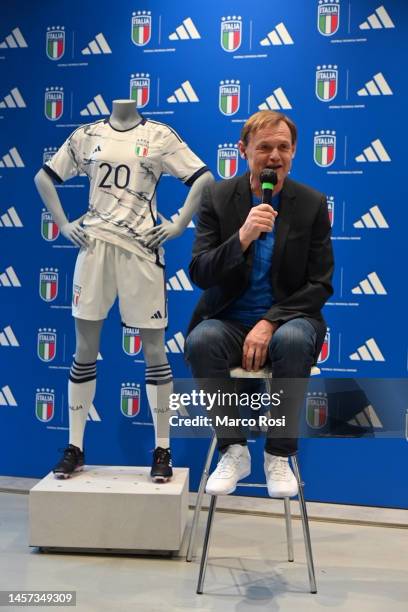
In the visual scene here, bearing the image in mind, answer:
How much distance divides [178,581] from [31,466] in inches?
58.9

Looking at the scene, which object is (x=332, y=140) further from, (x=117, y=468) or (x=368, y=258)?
(x=117, y=468)

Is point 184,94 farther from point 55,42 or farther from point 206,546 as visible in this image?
point 206,546

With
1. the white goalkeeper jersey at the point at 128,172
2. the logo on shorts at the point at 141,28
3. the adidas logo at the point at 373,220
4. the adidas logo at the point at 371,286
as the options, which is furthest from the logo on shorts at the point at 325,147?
the logo on shorts at the point at 141,28

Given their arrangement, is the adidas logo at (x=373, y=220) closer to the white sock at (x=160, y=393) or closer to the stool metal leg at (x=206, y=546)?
the white sock at (x=160, y=393)

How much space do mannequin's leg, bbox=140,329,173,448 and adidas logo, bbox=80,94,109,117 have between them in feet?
3.95

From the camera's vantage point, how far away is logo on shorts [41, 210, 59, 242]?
383cm

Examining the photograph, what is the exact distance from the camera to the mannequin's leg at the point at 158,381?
319 centimetres

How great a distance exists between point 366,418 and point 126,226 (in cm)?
125

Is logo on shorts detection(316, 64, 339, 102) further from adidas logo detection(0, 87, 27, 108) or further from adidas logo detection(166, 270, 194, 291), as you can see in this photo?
adidas logo detection(0, 87, 27, 108)

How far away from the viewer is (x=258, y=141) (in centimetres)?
243

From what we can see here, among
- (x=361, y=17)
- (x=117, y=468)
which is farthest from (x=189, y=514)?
(x=361, y=17)

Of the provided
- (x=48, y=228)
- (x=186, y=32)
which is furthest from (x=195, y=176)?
(x=48, y=228)

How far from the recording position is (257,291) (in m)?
2.52

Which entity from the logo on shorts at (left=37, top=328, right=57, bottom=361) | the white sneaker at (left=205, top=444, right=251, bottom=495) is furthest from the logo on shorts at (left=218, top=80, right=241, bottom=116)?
the white sneaker at (left=205, top=444, right=251, bottom=495)
